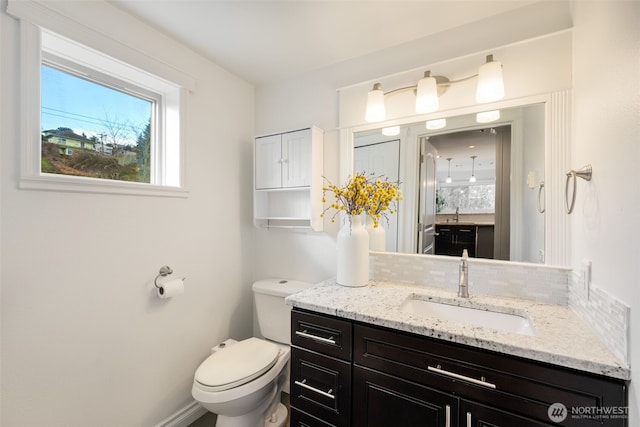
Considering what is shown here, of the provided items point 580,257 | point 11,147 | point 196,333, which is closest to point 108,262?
point 11,147

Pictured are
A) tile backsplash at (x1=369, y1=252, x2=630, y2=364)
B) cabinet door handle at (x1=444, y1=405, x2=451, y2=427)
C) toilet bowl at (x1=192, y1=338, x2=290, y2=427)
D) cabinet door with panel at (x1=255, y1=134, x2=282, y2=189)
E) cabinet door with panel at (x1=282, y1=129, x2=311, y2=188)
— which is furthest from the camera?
cabinet door with panel at (x1=255, y1=134, x2=282, y2=189)

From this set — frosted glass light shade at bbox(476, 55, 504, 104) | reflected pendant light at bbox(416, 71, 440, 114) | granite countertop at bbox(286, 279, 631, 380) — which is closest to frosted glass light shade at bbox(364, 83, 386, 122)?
reflected pendant light at bbox(416, 71, 440, 114)

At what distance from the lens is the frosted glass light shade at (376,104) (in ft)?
5.32

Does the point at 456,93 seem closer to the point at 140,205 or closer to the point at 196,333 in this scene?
the point at 140,205

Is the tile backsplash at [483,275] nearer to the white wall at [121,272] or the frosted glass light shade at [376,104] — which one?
the frosted glass light shade at [376,104]

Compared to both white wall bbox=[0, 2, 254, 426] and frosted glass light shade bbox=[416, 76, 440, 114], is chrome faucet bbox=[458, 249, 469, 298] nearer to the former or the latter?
frosted glass light shade bbox=[416, 76, 440, 114]

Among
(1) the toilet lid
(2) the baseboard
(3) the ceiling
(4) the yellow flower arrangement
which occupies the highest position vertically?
(3) the ceiling

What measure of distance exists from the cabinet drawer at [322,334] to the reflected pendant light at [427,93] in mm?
1210

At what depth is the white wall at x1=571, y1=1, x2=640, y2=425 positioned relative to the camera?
0.72m

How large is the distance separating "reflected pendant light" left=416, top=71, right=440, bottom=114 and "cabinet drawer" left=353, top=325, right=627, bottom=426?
3.87 feet

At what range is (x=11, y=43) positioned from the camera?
107 cm

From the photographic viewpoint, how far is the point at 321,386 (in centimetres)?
123

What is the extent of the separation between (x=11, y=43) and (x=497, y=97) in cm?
214

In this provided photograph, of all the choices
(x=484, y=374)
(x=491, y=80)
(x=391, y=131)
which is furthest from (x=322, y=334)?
(x=491, y=80)
